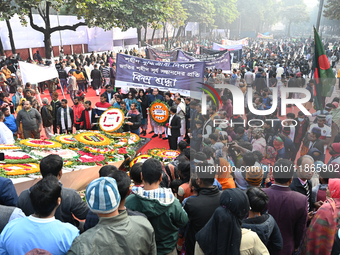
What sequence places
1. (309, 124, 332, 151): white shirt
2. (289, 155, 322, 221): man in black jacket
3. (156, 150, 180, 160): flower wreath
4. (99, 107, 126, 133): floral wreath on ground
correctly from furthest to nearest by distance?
(99, 107, 126, 133): floral wreath on ground < (156, 150, 180, 160): flower wreath < (309, 124, 332, 151): white shirt < (289, 155, 322, 221): man in black jacket

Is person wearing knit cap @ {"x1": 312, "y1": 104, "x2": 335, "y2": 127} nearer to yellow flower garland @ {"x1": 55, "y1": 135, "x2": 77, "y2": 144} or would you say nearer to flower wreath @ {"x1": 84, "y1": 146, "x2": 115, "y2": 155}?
flower wreath @ {"x1": 84, "y1": 146, "x2": 115, "y2": 155}

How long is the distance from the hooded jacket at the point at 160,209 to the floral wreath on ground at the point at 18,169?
2.82 metres

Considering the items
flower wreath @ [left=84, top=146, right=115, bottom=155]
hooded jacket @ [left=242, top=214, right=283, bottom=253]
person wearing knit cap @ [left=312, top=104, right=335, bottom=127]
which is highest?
person wearing knit cap @ [left=312, top=104, right=335, bottom=127]

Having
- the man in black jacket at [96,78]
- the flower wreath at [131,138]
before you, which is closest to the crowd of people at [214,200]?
the flower wreath at [131,138]

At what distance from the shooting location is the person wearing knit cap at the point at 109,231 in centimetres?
235

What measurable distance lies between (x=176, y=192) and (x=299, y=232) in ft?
5.68

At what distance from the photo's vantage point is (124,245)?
243 centimetres

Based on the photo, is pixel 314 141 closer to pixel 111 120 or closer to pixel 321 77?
pixel 321 77

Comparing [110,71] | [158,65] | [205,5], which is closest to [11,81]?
[110,71]

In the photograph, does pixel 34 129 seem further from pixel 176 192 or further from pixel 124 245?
pixel 124 245

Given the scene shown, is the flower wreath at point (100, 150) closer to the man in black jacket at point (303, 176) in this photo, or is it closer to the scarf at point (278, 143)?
the scarf at point (278, 143)

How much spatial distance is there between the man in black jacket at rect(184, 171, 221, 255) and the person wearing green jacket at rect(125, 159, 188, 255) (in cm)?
28

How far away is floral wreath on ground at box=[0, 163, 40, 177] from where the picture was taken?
16.6 ft

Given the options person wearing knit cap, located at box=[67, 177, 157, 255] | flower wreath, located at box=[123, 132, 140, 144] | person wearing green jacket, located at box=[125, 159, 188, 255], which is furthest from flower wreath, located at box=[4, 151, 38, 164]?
person wearing knit cap, located at box=[67, 177, 157, 255]
